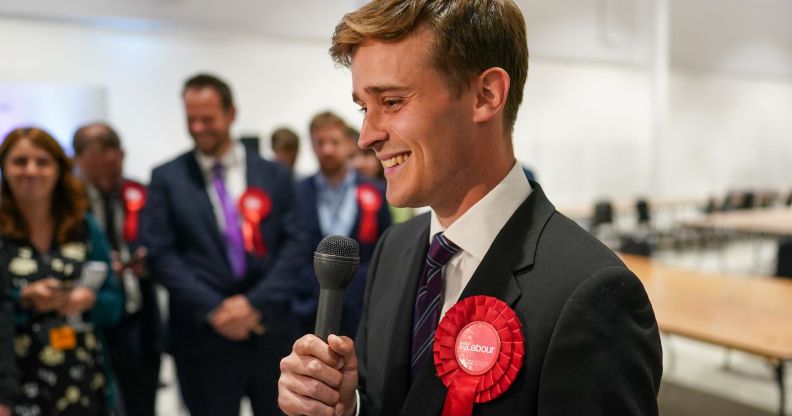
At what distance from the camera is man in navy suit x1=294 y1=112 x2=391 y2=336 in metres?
3.23

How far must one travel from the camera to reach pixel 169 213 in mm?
2682

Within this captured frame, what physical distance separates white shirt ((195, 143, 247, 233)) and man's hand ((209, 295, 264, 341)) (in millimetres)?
311

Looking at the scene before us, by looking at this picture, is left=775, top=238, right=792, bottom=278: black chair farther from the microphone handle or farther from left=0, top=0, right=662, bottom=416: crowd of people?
the microphone handle

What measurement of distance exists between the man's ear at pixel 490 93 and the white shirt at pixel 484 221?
0.12m

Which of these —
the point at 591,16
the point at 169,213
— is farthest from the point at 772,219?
the point at 169,213

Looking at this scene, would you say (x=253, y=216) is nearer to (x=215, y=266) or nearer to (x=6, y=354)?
(x=215, y=266)

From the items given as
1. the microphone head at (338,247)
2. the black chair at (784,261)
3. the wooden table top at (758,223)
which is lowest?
the wooden table top at (758,223)

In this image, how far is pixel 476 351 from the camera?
0.96 metres

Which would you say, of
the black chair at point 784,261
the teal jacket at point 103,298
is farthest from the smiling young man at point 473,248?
the black chair at point 784,261

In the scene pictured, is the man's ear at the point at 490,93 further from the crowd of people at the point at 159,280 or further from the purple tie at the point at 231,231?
the purple tie at the point at 231,231

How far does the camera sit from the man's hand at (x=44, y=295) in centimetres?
232

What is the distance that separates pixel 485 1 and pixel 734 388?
15.1 feet

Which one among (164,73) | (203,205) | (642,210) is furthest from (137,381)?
(642,210)

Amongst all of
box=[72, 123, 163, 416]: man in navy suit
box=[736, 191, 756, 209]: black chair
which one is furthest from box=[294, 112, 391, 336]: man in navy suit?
box=[736, 191, 756, 209]: black chair
